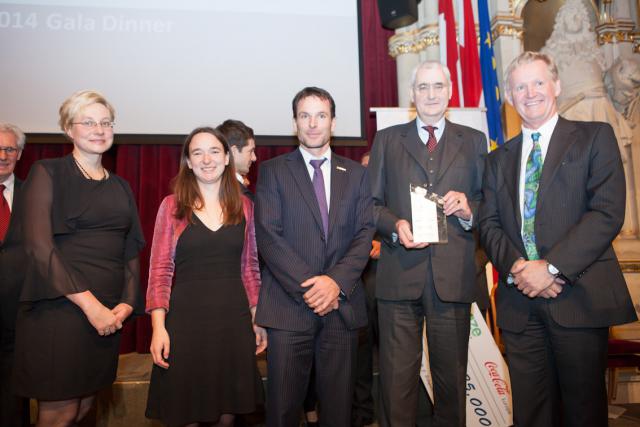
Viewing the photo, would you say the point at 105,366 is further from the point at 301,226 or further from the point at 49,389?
the point at 301,226

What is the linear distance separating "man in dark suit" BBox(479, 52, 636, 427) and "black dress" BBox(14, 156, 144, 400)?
5.34ft

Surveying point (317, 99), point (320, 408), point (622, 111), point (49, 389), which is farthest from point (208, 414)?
point (622, 111)

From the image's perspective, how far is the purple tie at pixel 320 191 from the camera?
2125 mm

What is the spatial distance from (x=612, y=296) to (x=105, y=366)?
6.66 ft

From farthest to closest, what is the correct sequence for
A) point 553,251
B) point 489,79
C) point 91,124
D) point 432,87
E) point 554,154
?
point 489,79, point 432,87, point 91,124, point 554,154, point 553,251

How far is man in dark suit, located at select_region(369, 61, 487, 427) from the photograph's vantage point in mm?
2010

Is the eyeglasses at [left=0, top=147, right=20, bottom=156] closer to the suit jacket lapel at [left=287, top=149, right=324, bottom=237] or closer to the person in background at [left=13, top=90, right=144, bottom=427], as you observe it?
the person in background at [left=13, top=90, right=144, bottom=427]

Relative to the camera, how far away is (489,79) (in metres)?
4.39

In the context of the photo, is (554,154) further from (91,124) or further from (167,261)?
(91,124)

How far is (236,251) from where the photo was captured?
2129 mm

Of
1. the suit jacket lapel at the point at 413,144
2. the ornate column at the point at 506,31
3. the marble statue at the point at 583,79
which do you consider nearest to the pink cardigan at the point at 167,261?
the suit jacket lapel at the point at 413,144

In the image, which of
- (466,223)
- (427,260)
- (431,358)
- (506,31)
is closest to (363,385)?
(431,358)

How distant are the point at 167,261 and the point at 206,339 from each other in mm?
370

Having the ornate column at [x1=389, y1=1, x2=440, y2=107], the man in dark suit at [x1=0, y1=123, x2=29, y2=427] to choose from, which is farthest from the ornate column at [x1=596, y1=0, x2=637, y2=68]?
the man in dark suit at [x1=0, y1=123, x2=29, y2=427]
